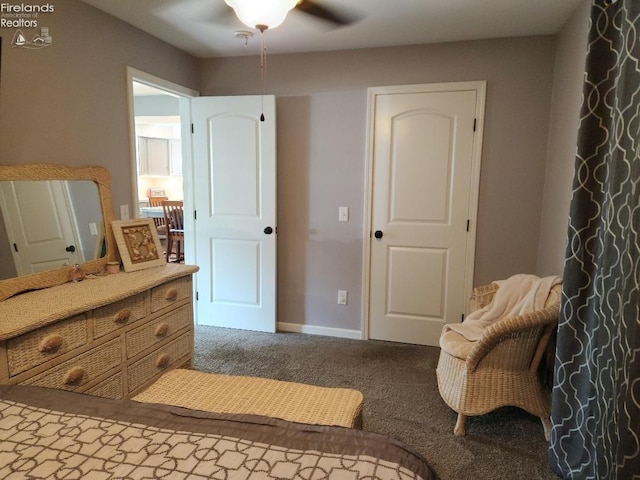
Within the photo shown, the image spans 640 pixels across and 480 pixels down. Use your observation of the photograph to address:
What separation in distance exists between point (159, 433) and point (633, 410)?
4.56ft

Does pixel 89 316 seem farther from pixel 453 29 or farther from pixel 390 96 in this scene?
pixel 453 29

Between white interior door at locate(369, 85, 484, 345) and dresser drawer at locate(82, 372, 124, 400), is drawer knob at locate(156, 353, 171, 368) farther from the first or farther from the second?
white interior door at locate(369, 85, 484, 345)

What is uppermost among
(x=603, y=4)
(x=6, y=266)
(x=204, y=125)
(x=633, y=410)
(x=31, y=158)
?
(x=603, y=4)

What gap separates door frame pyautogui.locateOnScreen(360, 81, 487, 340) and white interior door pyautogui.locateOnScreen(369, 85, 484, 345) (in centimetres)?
1

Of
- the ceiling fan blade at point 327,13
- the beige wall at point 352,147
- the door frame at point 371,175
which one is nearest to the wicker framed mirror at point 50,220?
the beige wall at point 352,147

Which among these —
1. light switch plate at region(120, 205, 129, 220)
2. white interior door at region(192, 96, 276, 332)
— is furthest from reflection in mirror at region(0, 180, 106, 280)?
white interior door at region(192, 96, 276, 332)

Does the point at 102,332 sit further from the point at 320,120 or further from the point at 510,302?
the point at 320,120

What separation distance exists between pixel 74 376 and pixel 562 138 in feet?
9.88

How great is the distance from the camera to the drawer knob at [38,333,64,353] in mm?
1562

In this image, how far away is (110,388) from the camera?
191 cm

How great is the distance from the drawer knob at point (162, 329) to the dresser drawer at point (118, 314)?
0.48 ft

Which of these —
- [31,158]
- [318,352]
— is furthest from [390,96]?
[31,158]

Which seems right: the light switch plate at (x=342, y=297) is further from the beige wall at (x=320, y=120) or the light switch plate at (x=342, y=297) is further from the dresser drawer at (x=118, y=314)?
the dresser drawer at (x=118, y=314)

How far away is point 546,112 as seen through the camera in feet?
9.56
